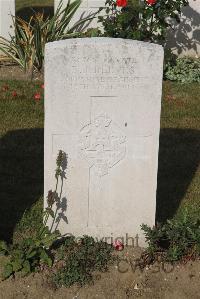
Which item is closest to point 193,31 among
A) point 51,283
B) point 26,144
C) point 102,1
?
point 102,1

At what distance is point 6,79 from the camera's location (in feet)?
30.7

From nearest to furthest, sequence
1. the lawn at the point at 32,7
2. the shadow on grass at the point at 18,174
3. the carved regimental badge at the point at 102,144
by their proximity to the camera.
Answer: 1. the carved regimental badge at the point at 102,144
2. the shadow on grass at the point at 18,174
3. the lawn at the point at 32,7

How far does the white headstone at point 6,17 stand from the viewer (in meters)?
10.2

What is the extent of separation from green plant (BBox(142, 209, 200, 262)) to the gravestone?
17 centimetres

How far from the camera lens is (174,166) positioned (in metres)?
6.63

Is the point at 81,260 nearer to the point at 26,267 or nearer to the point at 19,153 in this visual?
the point at 26,267

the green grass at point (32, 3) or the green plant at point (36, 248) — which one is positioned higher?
the green grass at point (32, 3)

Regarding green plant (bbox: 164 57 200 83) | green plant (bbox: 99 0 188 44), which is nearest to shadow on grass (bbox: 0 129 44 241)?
green plant (bbox: 99 0 188 44)

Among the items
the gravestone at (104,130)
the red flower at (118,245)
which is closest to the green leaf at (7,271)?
the gravestone at (104,130)

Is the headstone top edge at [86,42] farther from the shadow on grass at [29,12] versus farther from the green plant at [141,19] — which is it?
the shadow on grass at [29,12]

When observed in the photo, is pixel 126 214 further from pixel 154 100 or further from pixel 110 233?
pixel 154 100

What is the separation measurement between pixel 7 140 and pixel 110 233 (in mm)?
2531

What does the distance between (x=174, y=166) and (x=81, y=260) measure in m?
2.22

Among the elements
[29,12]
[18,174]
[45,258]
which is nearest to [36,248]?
[45,258]
